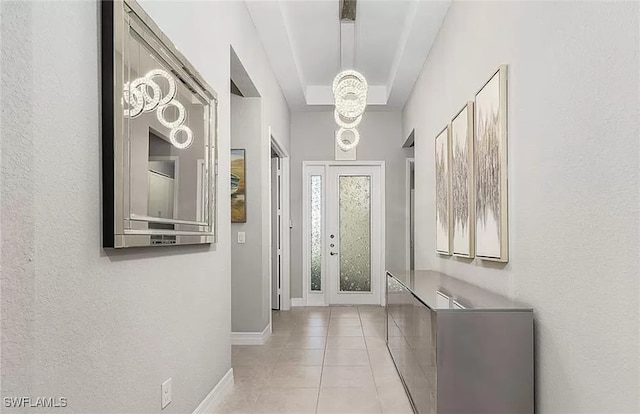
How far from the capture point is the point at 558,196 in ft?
6.95

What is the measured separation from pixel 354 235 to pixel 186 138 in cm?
521

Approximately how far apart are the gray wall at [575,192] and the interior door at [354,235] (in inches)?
181

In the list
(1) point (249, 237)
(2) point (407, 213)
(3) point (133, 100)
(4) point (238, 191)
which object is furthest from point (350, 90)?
(2) point (407, 213)

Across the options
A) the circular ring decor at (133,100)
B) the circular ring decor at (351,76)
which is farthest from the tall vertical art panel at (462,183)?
the circular ring decor at (133,100)

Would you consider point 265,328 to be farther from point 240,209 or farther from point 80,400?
point 80,400

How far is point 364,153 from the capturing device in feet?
25.1

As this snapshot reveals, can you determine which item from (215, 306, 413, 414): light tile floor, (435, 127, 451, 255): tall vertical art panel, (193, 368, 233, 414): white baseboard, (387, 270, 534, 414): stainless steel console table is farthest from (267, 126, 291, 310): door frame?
(387, 270, 534, 414): stainless steel console table

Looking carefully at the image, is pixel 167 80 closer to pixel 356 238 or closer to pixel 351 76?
pixel 351 76

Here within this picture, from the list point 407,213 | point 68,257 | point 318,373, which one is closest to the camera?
point 68,257

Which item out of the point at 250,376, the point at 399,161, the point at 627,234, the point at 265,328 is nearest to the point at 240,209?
the point at 265,328

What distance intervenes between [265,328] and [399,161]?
138 inches

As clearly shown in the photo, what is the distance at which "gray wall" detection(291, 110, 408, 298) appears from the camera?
299 inches

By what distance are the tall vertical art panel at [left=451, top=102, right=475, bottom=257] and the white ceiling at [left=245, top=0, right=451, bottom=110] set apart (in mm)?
1100

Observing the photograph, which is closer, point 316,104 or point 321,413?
point 321,413
